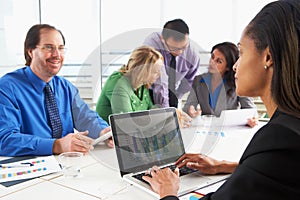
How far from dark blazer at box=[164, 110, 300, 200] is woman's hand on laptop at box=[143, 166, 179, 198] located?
0.29 metres

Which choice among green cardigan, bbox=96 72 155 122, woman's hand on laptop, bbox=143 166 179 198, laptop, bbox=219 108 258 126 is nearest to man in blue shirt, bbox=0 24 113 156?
green cardigan, bbox=96 72 155 122

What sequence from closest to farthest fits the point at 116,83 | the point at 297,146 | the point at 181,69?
the point at 297,146 < the point at 116,83 < the point at 181,69

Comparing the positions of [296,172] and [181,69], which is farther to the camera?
[181,69]

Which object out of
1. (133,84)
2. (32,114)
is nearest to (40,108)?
(32,114)

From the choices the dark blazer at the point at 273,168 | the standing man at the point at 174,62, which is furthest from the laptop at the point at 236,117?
the dark blazer at the point at 273,168

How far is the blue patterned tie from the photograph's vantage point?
1686 millimetres

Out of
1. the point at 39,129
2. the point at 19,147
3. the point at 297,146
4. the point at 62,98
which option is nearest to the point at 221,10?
the point at 62,98

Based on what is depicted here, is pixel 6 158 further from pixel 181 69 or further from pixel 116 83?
pixel 181 69

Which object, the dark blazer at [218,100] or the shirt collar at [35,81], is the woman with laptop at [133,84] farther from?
the dark blazer at [218,100]

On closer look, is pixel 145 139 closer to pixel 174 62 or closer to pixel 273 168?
pixel 273 168

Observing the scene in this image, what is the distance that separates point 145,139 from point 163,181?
27 cm

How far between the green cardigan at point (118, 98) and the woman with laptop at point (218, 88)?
1.86ft

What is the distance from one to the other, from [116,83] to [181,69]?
3.25ft

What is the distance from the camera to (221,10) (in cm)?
315
